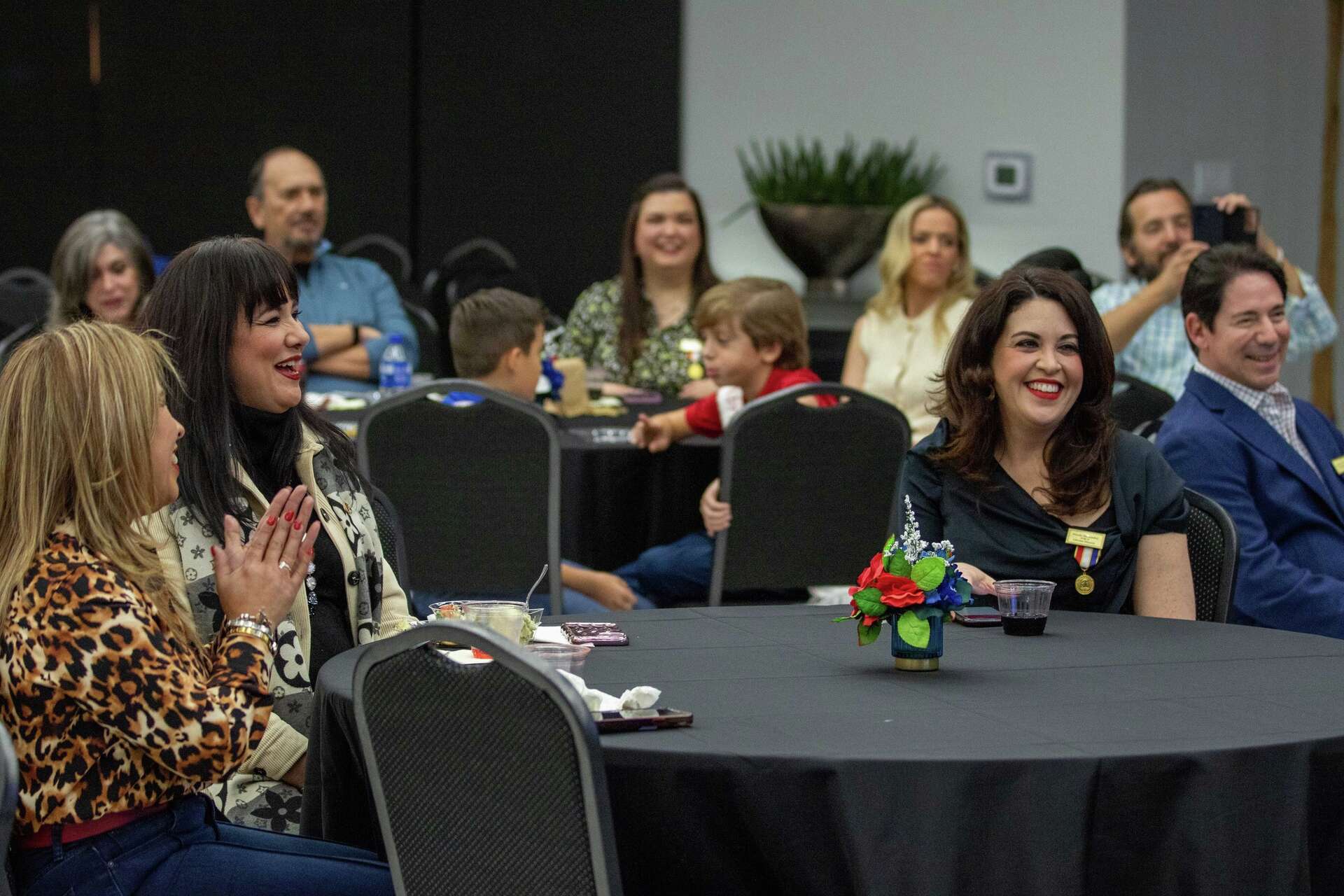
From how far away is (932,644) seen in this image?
223cm

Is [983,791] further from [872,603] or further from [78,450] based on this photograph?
[78,450]

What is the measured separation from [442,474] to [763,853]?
2219 mm

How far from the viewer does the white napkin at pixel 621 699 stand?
191 cm

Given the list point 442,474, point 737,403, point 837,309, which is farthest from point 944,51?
point 442,474

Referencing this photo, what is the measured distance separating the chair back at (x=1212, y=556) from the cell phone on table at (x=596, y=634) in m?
1.05

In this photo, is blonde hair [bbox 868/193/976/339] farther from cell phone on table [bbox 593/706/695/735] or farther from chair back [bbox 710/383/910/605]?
cell phone on table [bbox 593/706/695/735]

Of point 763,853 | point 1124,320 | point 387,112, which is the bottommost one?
point 763,853

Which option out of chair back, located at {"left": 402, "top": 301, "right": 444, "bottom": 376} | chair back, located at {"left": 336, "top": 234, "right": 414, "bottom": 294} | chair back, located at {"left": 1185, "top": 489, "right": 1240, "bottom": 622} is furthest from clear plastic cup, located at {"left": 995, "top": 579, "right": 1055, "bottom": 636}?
chair back, located at {"left": 336, "top": 234, "right": 414, "bottom": 294}

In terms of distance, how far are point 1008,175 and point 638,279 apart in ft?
9.79

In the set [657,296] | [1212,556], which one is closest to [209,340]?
[1212,556]

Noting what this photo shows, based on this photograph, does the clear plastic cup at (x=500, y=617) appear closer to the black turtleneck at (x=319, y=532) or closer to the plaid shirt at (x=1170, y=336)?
the black turtleneck at (x=319, y=532)

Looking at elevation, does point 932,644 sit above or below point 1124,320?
below

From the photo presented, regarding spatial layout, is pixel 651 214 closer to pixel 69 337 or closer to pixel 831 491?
pixel 831 491

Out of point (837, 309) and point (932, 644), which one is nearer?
point (932, 644)
